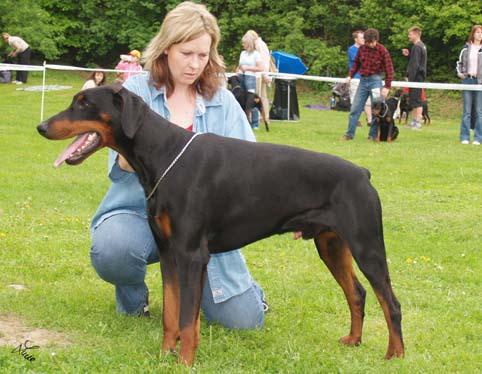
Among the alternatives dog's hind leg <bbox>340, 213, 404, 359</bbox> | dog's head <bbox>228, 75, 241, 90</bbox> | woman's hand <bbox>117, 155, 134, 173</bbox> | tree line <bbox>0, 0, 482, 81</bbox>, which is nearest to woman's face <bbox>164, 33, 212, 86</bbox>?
woman's hand <bbox>117, 155, 134, 173</bbox>

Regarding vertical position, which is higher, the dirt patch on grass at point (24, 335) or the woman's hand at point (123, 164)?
the woman's hand at point (123, 164)

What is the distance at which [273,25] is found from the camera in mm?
32531

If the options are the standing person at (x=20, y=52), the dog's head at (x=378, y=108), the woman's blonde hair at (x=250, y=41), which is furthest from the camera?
the standing person at (x=20, y=52)

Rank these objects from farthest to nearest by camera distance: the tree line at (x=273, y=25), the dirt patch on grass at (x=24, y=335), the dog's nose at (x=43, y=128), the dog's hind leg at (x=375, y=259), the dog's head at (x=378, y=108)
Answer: the tree line at (x=273, y=25)
the dog's head at (x=378, y=108)
the dirt patch on grass at (x=24, y=335)
the dog's hind leg at (x=375, y=259)
the dog's nose at (x=43, y=128)

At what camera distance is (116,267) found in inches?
179

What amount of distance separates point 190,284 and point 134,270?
856mm

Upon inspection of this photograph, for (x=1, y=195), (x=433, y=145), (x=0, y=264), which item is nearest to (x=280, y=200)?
(x=0, y=264)

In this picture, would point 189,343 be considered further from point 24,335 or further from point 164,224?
point 24,335

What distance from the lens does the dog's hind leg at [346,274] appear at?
14.3 ft

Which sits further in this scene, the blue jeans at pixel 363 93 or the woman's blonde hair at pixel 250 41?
the woman's blonde hair at pixel 250 41

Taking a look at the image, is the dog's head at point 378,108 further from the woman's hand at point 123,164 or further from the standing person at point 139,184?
the woman's hand at point 123,164

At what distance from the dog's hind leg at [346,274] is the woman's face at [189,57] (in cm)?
115

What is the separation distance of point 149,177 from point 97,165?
7.39 metres

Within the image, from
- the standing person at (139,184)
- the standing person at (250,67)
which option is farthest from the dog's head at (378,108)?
the standing person at (139,184)
